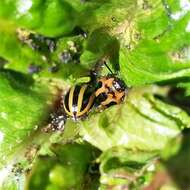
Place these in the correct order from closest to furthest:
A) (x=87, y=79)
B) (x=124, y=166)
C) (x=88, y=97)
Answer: (x=124, y=166), (x=87, y=79), (x=88, y=97)

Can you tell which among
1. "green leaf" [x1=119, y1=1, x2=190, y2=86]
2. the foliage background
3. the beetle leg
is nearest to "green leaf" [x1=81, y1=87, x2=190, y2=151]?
the foliage background

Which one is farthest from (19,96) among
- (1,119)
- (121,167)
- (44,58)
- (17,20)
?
(121,167)

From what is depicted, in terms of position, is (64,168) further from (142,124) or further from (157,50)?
(157,50)

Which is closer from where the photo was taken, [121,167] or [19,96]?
[121,167]

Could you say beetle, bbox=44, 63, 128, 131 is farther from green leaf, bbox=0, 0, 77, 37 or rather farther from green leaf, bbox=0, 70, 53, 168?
green leaf, bbox=0, 0, 77, 37

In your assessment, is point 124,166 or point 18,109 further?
point 18,109

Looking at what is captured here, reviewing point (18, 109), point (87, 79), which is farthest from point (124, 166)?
point (18, 109)

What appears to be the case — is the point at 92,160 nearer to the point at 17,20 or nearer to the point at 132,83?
the point at 132,83
